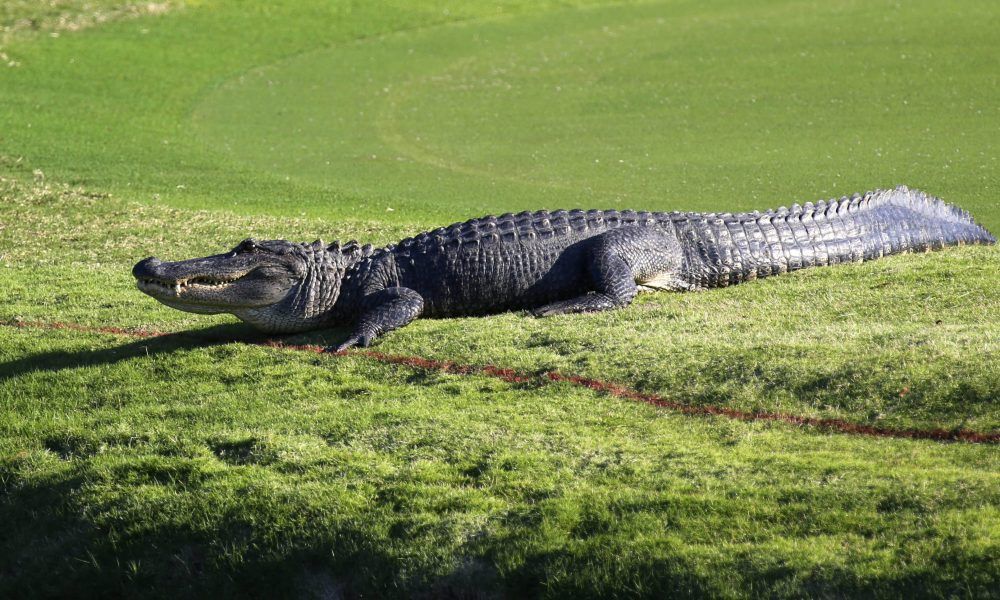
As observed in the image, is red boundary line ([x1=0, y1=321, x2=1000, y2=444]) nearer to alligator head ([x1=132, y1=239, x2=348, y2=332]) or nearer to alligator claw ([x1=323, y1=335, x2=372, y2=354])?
alligator claw ([x1=323, y1=335, x2=372, y2=354])

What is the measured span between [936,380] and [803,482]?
1.40 meters

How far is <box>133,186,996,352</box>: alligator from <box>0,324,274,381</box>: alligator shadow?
258 millimetres

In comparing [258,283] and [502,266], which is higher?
[258,283]

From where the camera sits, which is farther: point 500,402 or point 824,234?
point 824,234

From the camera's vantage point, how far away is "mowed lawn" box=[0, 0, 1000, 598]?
20.6 feet

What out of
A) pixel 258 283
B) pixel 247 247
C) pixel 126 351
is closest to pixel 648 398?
pixel 258 283

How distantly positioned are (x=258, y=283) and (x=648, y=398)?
3353mm

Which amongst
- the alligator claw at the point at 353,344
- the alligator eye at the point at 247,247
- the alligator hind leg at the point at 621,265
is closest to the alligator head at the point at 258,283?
the alligator eye at the point at 247,247

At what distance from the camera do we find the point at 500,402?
26.6 ft

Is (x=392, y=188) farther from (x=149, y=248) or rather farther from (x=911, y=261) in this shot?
(x=911, y=261)

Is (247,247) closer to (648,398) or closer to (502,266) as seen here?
(502,266)

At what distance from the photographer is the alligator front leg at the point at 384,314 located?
9320 millimetres

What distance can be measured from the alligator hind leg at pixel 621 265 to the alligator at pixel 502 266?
11 millimetres

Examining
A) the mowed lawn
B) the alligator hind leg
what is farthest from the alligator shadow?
the alligator hind leg
